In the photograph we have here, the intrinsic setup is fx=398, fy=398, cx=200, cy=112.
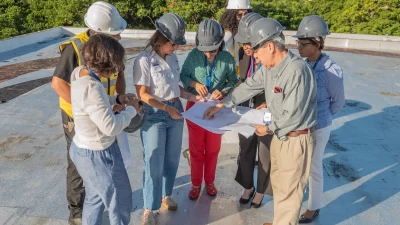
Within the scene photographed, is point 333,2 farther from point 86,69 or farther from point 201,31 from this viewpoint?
point 86,69

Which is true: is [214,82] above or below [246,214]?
above

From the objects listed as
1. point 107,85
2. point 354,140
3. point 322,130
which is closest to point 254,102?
point 322,130

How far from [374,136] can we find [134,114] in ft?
11.2

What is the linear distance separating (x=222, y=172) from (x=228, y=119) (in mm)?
996

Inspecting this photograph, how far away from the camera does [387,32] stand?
42.5 feet

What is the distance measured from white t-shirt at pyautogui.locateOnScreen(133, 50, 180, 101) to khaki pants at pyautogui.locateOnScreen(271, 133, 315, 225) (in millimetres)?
817

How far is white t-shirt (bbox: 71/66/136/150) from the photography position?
206 cm

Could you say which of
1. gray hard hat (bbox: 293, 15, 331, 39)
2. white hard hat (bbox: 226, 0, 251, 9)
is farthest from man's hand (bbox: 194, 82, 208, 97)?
white hard hat (bbox: 226, 0, 251, 9)

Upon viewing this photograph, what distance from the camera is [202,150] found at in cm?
324

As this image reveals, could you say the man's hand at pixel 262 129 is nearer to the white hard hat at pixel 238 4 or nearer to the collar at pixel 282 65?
the collar at pixel 282 65

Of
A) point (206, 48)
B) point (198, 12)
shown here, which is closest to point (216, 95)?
point (206, 48)

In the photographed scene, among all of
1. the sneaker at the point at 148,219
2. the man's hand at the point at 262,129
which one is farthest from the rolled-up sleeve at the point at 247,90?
the sneaker at the point at 148,219

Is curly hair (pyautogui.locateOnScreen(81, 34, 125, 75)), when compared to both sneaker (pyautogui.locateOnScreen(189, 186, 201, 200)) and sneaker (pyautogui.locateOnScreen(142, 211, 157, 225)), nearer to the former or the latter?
sneaker (pyautogui.locateOnScreen(142, 211, 157, 225))

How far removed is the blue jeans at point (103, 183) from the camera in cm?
226
